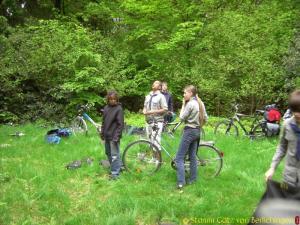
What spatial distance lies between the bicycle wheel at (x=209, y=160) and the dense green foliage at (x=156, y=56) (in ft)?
25.9

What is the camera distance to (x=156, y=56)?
18.4m

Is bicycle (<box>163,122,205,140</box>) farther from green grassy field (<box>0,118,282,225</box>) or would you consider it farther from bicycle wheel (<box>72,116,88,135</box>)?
bicycle wheel (<box>72,116,88,135</box>)

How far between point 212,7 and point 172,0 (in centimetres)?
201

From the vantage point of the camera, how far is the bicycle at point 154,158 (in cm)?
798

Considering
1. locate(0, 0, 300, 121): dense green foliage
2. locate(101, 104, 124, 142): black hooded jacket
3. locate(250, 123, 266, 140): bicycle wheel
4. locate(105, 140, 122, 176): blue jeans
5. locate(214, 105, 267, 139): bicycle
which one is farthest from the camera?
locate(0, 0, 300, 121): dense green foliage

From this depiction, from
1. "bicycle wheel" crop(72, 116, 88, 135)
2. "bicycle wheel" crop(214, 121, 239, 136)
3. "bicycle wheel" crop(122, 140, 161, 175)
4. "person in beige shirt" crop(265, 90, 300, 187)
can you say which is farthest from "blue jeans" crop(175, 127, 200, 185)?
"bicycle wheel" crop(72, 116, 88, 135)

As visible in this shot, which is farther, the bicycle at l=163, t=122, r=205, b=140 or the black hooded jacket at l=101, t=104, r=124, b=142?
the bicycle at l=163, t=122, r=205, b=140

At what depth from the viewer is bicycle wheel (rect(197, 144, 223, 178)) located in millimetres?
7953

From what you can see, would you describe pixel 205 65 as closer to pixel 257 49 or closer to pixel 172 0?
pixel 257 49

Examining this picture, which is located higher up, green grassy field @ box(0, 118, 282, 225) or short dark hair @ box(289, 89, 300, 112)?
short dark hair @ box(289, 89, 300, 112)

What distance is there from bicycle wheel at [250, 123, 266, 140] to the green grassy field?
1566 mm

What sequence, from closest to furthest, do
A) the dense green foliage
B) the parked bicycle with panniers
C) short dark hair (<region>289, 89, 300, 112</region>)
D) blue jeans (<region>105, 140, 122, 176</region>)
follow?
short dark hair (<region>289, 89, 300, 112</region>) < blue jeans (<region>105, 140, 122, 176</region>) < the parked bicycle with panniers < the dense green foliage

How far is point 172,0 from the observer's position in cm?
1805

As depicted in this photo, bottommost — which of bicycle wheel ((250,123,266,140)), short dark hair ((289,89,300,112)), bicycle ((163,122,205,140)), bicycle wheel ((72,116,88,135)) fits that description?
bicycle wheel ((250,123,266,140))
